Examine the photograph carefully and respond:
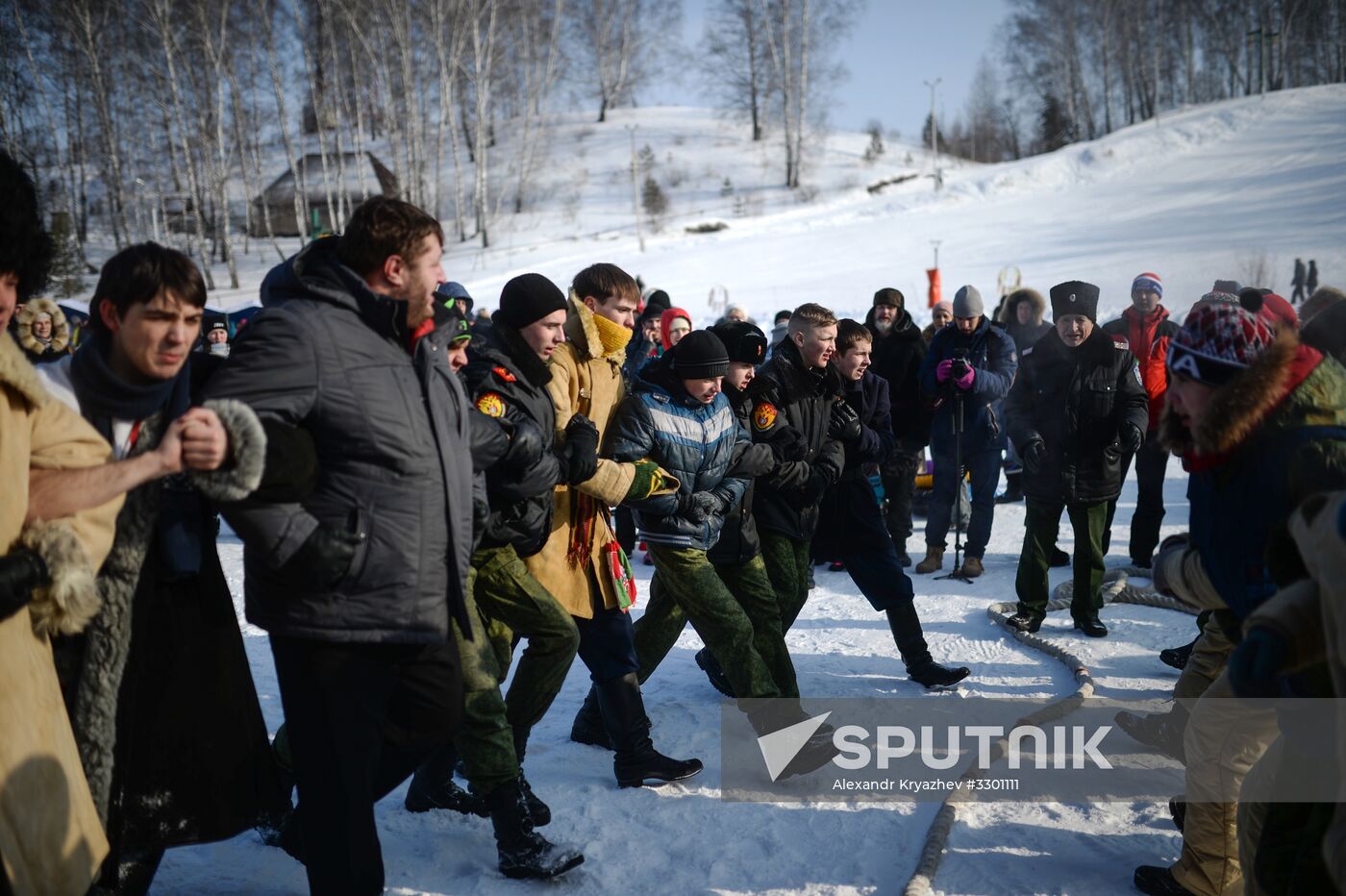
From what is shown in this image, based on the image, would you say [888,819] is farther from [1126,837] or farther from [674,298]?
Answer: [674,298]

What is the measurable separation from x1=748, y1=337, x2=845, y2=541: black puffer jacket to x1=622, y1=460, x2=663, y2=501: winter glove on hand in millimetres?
822

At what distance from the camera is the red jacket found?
6.75 metres

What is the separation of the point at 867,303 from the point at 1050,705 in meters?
17.8

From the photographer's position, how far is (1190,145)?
34781 mm

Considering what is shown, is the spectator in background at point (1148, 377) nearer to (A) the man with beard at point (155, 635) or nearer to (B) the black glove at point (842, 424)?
(B) the black glove at point (842, 424)

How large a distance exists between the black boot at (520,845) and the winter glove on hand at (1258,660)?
79.2 inches

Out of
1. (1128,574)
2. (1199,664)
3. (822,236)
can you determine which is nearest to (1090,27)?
(822,236)

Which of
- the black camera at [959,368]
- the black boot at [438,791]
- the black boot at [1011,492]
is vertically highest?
the black camera at [959,368]

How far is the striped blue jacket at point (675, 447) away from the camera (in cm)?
388

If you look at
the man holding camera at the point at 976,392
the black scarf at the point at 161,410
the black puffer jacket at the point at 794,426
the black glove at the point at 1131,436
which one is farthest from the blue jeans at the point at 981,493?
the black scarf at the point at 161,410

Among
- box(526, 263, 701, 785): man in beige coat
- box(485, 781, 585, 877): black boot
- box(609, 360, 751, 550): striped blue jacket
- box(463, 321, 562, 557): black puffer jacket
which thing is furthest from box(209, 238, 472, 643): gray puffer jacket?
box(609, 360, 751, 550): striped blue jacket

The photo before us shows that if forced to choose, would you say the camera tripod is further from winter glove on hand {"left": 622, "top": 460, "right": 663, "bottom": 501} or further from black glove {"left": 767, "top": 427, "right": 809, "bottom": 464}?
winter glove on hand {"left": 622, "top": 460, "right": 663, "bottom": 501}

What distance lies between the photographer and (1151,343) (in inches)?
273

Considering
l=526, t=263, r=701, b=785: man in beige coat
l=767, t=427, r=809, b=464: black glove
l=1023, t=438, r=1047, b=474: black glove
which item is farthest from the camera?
l=1023, t=438, r=1047, b=474: black glove
